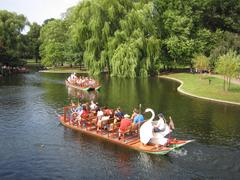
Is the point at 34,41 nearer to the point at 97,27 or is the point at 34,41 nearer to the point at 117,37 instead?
the point at 97,27

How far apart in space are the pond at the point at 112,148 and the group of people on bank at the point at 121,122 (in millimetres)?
1243

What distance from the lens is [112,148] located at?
24.2 metres

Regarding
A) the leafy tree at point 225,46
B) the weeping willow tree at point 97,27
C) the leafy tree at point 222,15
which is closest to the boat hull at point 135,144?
the weeping willow tree at point 97,27

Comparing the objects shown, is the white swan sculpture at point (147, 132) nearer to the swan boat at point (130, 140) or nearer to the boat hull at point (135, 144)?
the swan boat at point (130, 140)

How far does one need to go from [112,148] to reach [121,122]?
2191mm

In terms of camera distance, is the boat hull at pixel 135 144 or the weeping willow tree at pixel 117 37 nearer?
the boat hull at pixel 135 144

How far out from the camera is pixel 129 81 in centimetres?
6103

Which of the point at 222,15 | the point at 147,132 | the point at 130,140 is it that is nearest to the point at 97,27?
the point at 222,15

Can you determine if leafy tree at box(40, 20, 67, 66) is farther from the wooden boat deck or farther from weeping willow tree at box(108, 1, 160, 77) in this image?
the wooden boat deck

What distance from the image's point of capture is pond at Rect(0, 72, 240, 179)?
65.9ft

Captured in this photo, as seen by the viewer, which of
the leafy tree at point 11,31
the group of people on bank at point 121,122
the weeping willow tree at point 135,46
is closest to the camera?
the group of people on bank at point 121,122

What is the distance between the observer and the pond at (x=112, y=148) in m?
20.1

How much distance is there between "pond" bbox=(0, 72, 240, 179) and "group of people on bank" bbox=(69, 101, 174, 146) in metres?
1.24

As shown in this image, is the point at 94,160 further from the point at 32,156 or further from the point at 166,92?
the point at 166,92
